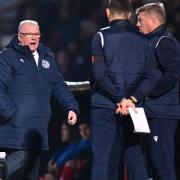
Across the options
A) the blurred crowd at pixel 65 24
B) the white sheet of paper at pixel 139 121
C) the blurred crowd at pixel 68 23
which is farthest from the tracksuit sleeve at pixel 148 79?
the blurred crowd at pixel 65 24

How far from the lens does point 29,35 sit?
272 inches

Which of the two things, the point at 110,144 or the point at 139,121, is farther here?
the point at 110,144

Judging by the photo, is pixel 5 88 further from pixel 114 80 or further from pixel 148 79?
pixel 148 79

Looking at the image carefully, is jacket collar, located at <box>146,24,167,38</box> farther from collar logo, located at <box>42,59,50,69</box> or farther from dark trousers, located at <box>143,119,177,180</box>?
collar logo, located at <box>42,59,50,69</box>

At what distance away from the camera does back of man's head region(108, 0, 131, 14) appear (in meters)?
6.63

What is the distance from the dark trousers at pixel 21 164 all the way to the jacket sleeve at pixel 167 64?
113cm

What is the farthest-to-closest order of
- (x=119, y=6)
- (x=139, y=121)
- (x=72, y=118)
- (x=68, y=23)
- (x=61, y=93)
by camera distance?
(x=68, y=23)
(x=61, y=93)
(x=72, y=118)
(x=119, y=6)
(x=139, y=121)

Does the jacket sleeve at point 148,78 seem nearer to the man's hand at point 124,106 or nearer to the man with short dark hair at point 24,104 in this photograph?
the man's hand at point 124,106

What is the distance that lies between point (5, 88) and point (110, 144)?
948 mm

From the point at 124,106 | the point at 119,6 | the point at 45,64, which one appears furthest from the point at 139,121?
the point at 45,64

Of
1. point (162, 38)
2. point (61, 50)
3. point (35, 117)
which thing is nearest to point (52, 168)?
point (35, 117)

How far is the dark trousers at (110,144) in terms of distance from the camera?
669 cm

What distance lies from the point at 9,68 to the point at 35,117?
0.44m

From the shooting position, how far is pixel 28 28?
6.91m
